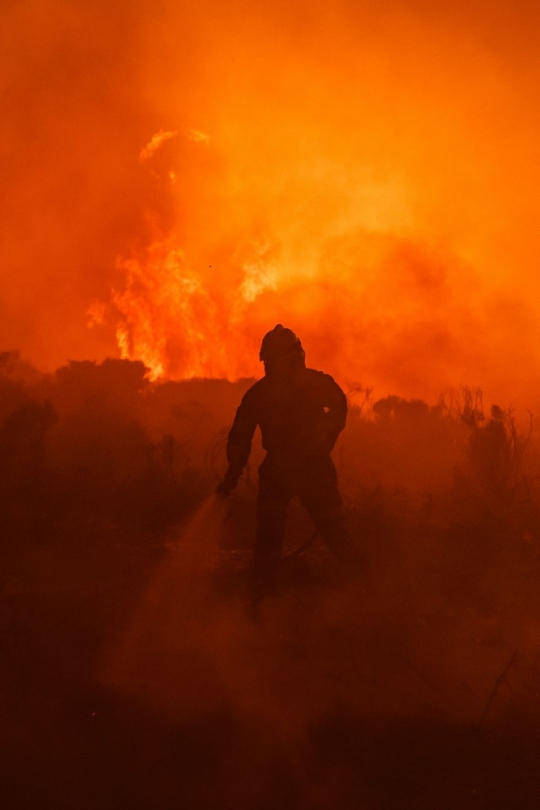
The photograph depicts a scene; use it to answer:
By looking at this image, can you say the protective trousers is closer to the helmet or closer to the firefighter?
the firefighter

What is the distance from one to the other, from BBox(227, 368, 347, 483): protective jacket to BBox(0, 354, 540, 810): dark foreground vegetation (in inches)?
36.5

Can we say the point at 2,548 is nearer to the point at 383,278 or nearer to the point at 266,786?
the point at 266,786

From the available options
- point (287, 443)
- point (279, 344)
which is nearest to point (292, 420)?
point (287, 443)

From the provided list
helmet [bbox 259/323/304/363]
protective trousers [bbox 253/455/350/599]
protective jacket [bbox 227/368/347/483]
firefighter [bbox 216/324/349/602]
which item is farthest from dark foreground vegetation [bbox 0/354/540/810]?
helmet [bbox 259/323/304/363]

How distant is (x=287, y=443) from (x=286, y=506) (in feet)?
1.60

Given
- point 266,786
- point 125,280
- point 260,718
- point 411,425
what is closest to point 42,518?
point 260,718

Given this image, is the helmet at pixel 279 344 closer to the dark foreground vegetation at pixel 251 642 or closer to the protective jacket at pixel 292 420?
the protective jacket at pixel 292 420

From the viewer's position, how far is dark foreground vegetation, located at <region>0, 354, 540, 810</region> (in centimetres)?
393

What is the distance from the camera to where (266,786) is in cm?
384

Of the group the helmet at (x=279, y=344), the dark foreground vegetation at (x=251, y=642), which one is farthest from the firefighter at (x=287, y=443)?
the dark foreground vegetation at (x=251, y=642)

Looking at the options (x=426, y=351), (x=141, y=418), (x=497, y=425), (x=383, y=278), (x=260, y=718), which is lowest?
(x=260, y=718)

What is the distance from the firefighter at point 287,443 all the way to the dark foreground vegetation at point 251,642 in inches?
15.9

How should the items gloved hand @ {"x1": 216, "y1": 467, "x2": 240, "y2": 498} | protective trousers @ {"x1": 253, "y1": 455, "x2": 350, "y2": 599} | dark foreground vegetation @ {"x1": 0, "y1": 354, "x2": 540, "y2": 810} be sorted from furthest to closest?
protective trousers @ {"x1": 253, "y1": 455, "x2": 350, "y2": 599}, gloved hand @ {"x1": 216, "y1": 467, "x2": 240, "y2": 498}, dark foreground vegetation @ {"x1": 0, "y1": 354, "x2": 540, "y2": 810}

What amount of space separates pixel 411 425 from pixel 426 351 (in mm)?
5732
